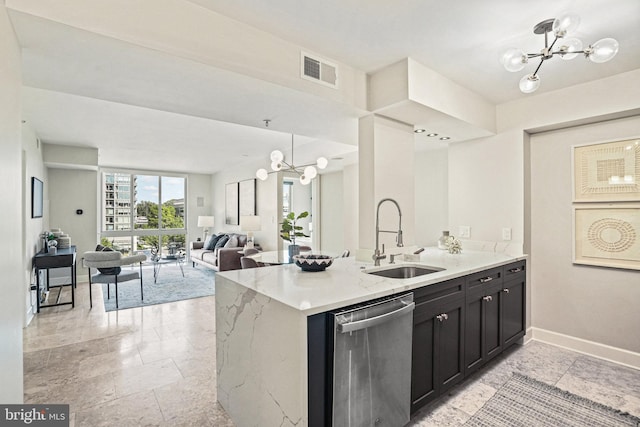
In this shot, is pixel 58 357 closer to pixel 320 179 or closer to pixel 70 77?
pixel 70 77

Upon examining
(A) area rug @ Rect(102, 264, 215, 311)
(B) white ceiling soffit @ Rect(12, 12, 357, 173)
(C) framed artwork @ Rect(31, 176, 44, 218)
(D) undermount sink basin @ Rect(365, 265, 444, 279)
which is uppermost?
(B) white ceiling soffit @ Rect(12, 12, 357, 173)

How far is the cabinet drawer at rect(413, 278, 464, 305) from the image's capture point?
6.48 ft

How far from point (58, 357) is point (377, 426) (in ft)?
9.99

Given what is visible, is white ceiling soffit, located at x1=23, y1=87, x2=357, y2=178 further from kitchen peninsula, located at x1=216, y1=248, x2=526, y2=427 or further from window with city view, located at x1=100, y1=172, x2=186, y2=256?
kitchen peninsula, located at x1=216, y1=248, x2=526, y2=427

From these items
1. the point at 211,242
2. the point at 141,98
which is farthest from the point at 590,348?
the point at 211,242

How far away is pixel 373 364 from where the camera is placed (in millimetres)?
1664

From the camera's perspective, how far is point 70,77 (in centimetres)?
204

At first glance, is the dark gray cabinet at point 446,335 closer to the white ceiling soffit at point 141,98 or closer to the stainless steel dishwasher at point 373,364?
the stainless steel dishwasher at point 373,364

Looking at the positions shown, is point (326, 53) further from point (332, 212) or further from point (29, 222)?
point (332, 212)

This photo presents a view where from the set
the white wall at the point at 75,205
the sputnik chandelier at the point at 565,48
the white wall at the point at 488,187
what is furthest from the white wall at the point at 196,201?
the sputnik chandelier at the point at 565,48

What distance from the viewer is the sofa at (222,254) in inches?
255

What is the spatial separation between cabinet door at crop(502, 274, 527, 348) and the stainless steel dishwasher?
150 cm

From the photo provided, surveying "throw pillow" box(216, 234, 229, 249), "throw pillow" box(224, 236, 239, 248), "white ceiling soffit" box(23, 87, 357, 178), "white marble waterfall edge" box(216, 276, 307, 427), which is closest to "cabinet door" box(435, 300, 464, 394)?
"white marble waterfall edge" box(216, 276, 307, 427)

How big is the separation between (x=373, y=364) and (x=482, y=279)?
1.35 m
